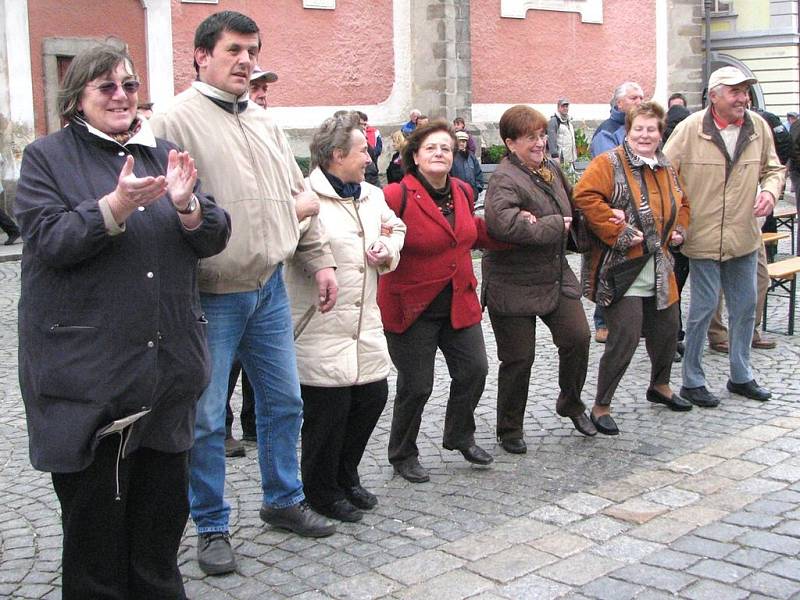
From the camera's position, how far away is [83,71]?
11.5 ft

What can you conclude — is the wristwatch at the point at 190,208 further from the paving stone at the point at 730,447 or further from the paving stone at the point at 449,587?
the paving stone at the point at 730,447

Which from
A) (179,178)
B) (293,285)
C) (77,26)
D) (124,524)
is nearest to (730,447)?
(293,285)

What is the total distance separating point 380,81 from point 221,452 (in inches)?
715

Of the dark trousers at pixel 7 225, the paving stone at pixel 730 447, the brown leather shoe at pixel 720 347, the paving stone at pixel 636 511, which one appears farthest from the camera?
the dark trousers at pixel 7 225

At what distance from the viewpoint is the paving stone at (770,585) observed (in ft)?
13.1

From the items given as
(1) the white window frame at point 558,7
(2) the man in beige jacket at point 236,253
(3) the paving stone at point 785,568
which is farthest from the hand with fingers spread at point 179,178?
(1) the white window frame at point 558,7

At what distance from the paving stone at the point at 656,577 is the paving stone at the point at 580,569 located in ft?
Answer: 0.20

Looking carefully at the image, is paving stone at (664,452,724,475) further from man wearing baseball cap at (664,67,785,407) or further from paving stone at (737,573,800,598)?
paving stone at (737,573,800,598)

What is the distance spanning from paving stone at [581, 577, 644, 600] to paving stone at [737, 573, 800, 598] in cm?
38

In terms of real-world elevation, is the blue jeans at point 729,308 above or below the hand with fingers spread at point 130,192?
below

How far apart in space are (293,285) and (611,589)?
71.2 inches

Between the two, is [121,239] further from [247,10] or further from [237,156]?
[247,10]

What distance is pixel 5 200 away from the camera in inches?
655

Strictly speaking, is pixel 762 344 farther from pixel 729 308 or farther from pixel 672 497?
pixel 672 497
